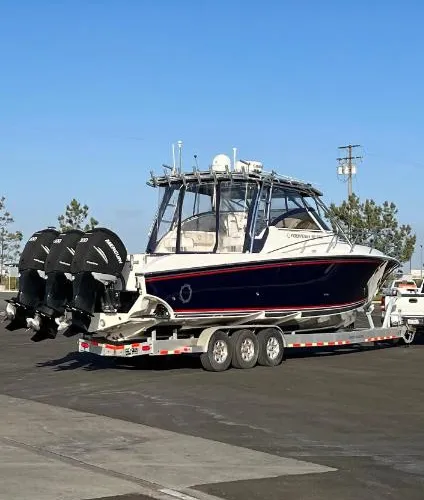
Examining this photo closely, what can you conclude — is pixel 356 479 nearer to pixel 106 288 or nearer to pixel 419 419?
pixel 419 419

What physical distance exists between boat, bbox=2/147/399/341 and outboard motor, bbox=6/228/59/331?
3cm

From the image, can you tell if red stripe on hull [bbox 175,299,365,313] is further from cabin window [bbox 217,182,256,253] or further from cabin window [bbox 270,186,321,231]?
cabin window [bbox 270,186,321,231]

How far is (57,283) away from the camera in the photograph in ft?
50.2

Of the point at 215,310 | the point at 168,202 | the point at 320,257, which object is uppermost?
the point at 168,202

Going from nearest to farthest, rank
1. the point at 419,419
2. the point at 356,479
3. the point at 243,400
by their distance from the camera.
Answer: the point at 356,479 < the point at 419,419 < the point at 243,400

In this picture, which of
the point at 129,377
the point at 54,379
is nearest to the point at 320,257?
the point at 129,377

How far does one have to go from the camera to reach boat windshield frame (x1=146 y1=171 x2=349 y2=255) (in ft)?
54.8

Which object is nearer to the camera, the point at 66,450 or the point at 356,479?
the point at 356,479

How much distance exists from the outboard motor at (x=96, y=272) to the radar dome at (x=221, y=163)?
3368 millimetres

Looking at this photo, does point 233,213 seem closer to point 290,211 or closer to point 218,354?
point 290,211

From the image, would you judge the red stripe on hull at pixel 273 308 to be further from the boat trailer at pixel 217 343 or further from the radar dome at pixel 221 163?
the radar dome at pixel 221 163

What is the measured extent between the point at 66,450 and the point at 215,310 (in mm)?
7467

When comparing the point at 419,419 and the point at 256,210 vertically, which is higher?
the point at 256,210

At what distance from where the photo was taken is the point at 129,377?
15.5 metres
